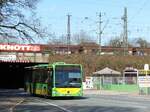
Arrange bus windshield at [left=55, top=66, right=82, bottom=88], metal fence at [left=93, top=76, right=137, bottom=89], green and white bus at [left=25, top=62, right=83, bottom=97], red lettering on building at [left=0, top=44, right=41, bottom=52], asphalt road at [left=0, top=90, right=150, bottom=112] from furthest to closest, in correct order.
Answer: metal fence at [left=93, top=76, right=137, bottom=89] → red lettering on building at [left=0, top=44, right=41, bottom=52] → bus windshield at [left=55, top=66, right=82, bottom=88] → green and white bus at [left=25, top=62, right=83, bottom=97] → asphalt road at [left=0, top=90, right=150, bottom=112]

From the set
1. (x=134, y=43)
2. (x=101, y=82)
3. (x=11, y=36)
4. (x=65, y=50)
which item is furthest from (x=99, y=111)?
(x=134, y=43)

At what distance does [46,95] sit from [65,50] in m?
72.9

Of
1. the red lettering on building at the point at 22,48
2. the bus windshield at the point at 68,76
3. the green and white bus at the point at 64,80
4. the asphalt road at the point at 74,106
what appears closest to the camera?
Result: the asphalt road at the point at 74,106

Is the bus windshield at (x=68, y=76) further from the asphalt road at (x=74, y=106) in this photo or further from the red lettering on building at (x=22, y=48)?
the red lettering on building at (x=22, y=48)

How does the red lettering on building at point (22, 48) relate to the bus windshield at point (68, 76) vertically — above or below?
above

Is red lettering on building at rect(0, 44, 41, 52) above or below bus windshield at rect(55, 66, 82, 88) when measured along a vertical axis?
Result: above

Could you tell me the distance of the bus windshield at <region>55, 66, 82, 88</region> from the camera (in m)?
44.5

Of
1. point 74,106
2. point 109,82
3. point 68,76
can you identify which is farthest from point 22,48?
point 74,106

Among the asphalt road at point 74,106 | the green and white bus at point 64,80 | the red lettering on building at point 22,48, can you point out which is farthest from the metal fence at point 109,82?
the asphalt road at point 74,106

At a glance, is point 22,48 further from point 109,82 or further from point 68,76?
point 68,76

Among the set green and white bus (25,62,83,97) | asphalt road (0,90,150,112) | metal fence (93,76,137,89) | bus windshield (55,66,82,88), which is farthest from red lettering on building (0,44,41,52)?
asphalt road (0,90,150,112)

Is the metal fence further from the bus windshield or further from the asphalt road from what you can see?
the asphalt road

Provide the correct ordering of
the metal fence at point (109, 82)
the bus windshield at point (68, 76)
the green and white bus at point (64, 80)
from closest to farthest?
1. the green and white bus at point (64, 80)
2. the bus windshield at point (68, 76)
3. the metal fence at point (109, 82)

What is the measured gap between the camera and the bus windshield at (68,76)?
4453 centimetres
